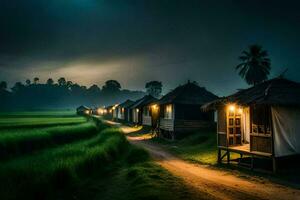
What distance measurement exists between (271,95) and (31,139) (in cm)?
1806

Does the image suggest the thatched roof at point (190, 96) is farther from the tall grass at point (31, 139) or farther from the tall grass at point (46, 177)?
the tall grass at point (46, 177)

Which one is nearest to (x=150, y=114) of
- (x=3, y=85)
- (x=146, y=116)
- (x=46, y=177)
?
(x=146, y=116)

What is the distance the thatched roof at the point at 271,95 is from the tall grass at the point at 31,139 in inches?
555

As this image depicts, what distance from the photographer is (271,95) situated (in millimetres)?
14570

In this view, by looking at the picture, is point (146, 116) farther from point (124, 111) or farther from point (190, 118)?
point (124, 111)

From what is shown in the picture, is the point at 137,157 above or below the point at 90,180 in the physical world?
above

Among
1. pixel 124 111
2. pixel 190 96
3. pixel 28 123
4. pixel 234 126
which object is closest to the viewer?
pixel 234 126

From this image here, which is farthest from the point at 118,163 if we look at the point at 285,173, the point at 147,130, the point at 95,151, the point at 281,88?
the point at 147,130

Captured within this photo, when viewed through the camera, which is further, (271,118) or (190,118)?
(190,118)

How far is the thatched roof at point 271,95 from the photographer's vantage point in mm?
13961

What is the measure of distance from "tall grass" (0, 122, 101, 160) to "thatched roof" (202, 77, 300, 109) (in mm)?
14092

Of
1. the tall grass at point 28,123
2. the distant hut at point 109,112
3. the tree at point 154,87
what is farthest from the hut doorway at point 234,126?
the tree at point 154,87

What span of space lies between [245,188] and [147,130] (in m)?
31.6

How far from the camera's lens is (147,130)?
4219cm
